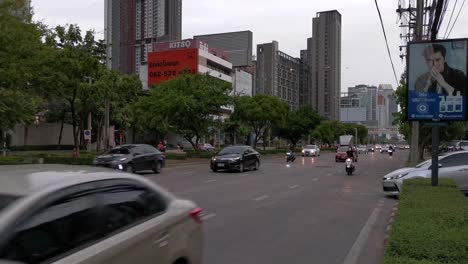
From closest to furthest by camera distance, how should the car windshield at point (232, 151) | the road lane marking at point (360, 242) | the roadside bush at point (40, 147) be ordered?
the road lane marking at point (360, 242)
the car windshield at point (232, 151)
the roadside bush at point (40, 147)

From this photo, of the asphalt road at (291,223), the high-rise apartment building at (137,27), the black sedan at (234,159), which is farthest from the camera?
the high-rise apartment building at (137,27)

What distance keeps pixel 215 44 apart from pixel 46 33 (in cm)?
10247

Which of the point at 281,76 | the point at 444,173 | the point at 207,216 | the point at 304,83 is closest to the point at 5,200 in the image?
the point at 207,216

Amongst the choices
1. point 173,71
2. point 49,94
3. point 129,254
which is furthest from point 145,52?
point 129,254

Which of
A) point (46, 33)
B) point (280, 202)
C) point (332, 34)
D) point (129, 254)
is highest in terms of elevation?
point (332, 34)

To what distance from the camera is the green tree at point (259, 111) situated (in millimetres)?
56438

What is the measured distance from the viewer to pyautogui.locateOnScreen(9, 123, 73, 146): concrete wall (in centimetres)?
5631

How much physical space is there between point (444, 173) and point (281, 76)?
10213cm

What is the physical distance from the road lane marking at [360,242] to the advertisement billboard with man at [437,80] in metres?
3.17

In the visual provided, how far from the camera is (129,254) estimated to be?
12.6 ft

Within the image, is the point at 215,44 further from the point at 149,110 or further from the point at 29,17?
the point at 29,17

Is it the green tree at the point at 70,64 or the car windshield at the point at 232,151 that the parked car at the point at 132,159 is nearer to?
the car windshield at the point at 232,151

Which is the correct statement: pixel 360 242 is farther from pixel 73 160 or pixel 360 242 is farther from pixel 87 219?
pixel 73 160

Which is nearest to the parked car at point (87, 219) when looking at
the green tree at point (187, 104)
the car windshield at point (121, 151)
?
the car windshield at point (121, 151)
